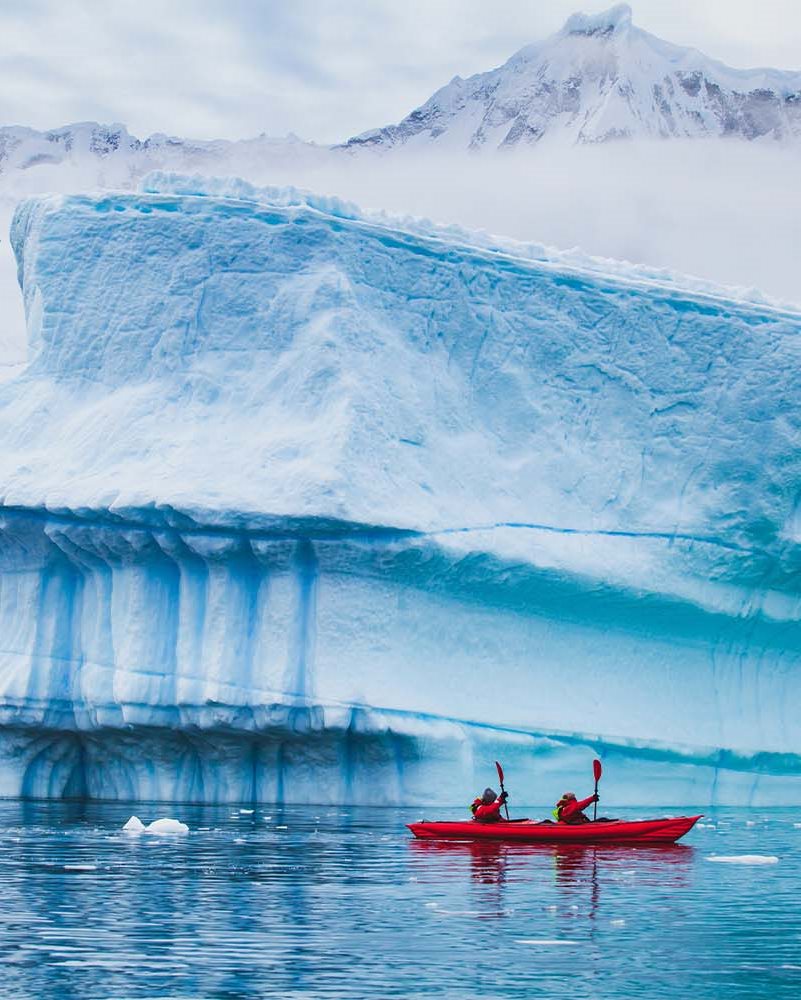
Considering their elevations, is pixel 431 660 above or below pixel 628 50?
below

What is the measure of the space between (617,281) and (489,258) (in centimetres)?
149

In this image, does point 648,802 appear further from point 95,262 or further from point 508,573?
point 95,262

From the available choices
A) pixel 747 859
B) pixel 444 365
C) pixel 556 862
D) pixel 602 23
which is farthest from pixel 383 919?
pixel 602 23

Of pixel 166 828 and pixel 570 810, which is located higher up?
pixel 570 810

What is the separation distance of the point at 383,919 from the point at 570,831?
4.99 meters

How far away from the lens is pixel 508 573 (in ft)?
58.1

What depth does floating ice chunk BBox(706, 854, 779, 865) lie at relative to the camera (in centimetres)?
1199

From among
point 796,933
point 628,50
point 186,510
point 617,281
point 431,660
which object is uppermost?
point 628,50

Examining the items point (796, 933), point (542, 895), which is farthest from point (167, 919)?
point (796, 933)

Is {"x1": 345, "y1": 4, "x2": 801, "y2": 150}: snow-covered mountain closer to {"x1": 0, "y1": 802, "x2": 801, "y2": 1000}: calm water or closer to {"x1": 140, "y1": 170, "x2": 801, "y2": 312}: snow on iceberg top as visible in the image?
{"x1": 140, "y1": 170, "x2": 801, "y2": 312}: snow on iceberg top

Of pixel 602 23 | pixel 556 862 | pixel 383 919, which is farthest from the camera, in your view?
pixel 602 23

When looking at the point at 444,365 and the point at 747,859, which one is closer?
the point at 747,859

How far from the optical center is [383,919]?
8562 millimetres

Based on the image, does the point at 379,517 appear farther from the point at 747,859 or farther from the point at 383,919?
the point at 383,919
